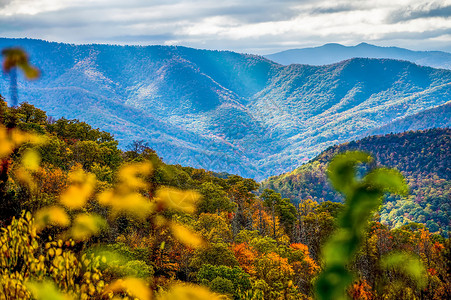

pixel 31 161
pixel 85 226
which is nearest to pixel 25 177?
pixel 85 226

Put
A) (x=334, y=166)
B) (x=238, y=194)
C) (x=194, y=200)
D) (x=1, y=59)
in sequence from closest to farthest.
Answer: (x=334, y=166) < (x=1, y=59) < (x=194, y=200) < (x=238, y=194)

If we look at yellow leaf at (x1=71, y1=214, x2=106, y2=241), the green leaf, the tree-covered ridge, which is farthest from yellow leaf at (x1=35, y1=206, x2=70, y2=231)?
the tree-covered ridge

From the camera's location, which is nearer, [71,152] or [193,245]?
[193,245]

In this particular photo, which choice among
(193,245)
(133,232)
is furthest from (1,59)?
(133,232)

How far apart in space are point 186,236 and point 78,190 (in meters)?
9.38

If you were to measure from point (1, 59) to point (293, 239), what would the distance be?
46965 millimetres

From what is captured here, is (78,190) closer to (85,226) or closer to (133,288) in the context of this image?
(85,226)

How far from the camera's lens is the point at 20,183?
22500mm

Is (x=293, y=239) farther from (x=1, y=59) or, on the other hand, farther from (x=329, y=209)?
(x=1, y=59)

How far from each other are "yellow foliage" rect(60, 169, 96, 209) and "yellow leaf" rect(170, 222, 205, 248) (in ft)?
24.5

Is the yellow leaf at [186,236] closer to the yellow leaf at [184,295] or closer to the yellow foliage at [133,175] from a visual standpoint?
the yellow foliage at [133,175]

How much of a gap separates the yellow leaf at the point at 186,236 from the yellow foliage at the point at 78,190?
24.5ft

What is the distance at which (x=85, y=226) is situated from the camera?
902 inches

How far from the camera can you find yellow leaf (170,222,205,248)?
89.7ft
